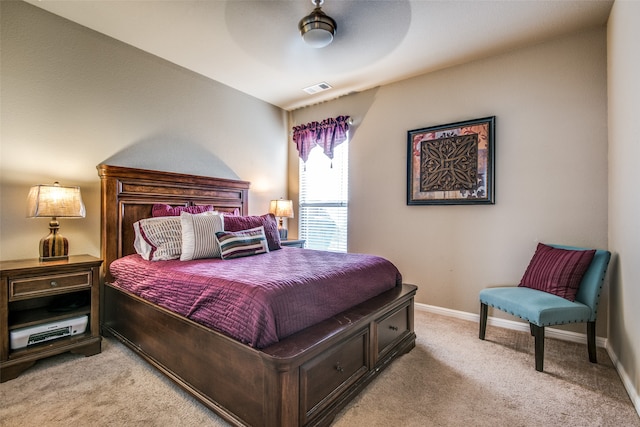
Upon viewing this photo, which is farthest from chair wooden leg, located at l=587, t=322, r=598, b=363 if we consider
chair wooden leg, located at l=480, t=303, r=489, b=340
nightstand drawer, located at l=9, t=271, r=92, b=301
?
nightstand drawer, located at l=9, t=271, r=92, b=301

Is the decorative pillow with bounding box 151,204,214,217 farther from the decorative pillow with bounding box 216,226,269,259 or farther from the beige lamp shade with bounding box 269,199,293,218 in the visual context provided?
the beige lamp shade with bounding box 269,199,293,218

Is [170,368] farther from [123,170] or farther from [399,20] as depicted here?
[399,20]

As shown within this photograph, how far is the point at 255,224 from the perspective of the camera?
9.93ft

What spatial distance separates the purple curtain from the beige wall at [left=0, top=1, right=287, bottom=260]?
1.18 meters

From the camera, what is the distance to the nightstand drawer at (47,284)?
201 cm

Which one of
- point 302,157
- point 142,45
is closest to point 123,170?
point 142,45

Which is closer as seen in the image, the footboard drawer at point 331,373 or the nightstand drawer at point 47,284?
the footboard drawer at point 331,373

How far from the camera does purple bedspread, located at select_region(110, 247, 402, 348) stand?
4.94ft

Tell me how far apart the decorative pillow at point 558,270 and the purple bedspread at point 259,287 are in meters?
1.14

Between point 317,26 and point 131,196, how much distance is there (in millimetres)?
2239

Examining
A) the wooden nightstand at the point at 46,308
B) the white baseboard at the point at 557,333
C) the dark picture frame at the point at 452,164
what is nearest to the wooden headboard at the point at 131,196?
the wooden nightstand at the point at 46,308

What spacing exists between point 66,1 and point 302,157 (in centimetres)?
283

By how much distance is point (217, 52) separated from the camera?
9.93 feet

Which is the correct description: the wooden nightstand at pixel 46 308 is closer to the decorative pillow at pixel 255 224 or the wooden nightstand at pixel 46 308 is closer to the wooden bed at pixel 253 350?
the wooden bed at pixel 253 350
